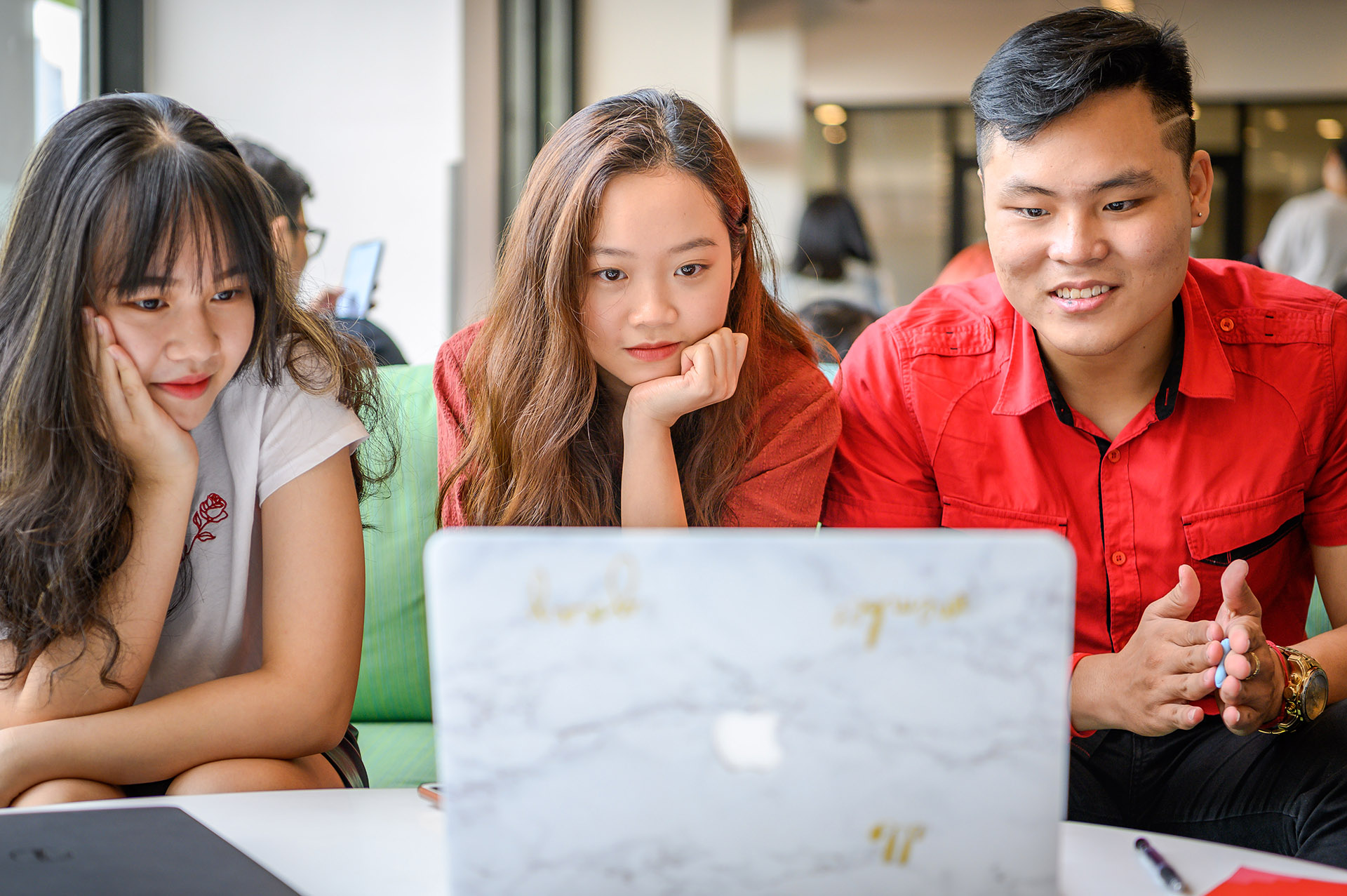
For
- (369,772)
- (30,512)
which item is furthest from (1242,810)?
(30,512)

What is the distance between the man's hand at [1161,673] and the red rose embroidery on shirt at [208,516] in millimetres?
887

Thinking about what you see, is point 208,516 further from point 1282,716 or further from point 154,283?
point 1282,716

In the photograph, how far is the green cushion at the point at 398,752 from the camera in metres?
1.52

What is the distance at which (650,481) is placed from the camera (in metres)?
1.23

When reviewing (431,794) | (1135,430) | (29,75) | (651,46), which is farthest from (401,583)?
(651,46)

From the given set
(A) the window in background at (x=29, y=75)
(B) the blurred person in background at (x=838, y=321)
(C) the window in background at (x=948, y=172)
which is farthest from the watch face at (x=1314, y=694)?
(C) the window in background at (x=948, y=172)

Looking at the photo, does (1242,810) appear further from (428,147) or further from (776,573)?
(428,147)

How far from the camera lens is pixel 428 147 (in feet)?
12.8

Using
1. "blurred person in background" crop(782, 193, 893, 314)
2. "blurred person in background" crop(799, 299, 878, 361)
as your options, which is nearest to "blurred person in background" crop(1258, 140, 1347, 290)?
"blurred person in background" crop(782, 193, 893, 314)

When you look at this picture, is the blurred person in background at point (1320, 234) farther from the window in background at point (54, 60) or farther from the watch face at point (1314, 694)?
the window in background at point (54, 60)

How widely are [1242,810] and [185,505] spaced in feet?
3.53

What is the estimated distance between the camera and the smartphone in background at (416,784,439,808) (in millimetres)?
797

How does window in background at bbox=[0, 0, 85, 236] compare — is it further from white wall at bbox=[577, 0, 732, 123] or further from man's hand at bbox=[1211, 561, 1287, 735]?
white wall at bbox=[577, 0, 732, 123]

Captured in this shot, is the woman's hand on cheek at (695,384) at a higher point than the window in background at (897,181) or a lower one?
lower
